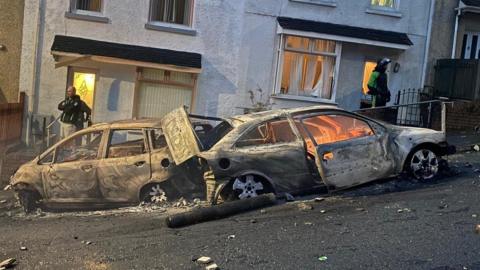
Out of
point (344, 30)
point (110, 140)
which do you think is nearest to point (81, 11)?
point (110, 140)

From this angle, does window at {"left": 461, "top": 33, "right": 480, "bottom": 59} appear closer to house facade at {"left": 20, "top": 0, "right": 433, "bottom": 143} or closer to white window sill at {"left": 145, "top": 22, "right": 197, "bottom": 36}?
house facade at {"left": 20, "top": 0, "right": 433, "bottom": 143}

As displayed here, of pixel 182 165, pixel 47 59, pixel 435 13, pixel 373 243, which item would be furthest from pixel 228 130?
pixel 435 13

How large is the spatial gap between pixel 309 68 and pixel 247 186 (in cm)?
789

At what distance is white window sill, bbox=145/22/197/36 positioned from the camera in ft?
48.4

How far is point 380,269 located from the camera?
5621mm

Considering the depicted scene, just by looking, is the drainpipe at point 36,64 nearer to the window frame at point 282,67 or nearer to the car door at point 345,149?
the window frame at point 282,67

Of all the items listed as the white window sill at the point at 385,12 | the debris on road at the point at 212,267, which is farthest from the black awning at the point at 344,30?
the debris on road at the point at 212,267

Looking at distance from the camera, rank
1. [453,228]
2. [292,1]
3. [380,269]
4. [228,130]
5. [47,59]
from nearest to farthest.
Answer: [380,269], [453,228], [228,130], [47,59], [292,1]

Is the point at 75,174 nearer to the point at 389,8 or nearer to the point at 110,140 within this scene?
the point at 110,140

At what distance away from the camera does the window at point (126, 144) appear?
9031 millimetres

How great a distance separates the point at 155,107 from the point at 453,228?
946 cm

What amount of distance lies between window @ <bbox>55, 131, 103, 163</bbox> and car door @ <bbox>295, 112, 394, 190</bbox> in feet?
10.8

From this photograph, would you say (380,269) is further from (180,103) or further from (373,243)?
(180,103)

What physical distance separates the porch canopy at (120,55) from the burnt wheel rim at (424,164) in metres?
6.77
